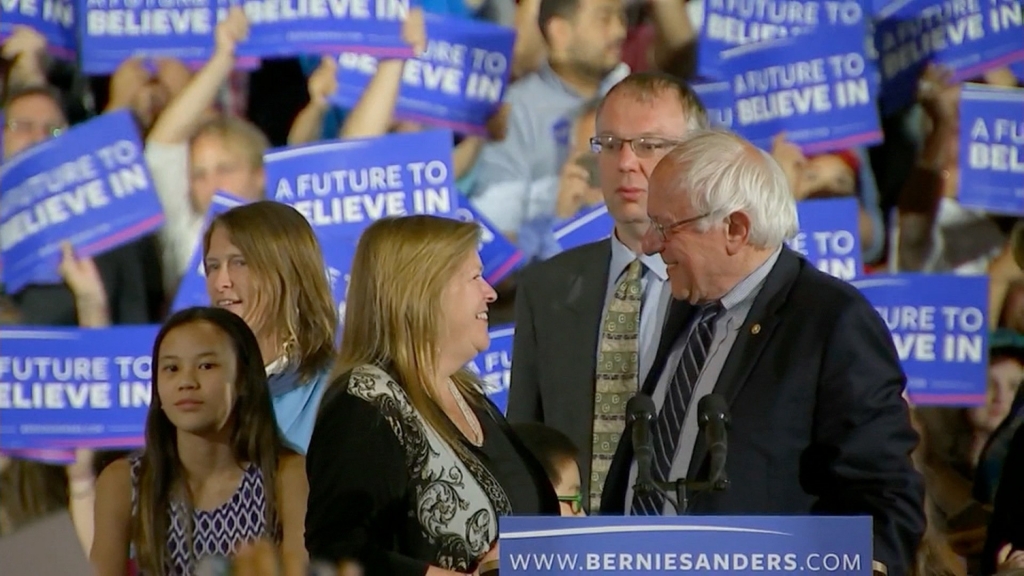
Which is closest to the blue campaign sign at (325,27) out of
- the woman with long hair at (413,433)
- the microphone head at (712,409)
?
the woman with long hair at (413,433)

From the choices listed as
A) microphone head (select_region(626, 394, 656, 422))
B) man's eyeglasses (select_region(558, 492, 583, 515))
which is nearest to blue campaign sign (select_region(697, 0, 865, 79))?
man's eyeglasses (select_region(558, 492, 583, 515))

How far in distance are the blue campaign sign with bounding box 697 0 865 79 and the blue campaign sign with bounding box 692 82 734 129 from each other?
0.03 m

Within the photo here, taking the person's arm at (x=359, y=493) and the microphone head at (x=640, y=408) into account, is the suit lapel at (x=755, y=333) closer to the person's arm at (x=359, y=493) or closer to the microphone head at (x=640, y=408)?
the microphone head at (x=640, y=408)

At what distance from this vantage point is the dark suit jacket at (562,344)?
11.6 feet

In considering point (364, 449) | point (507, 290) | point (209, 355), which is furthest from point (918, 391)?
point (364, 449)

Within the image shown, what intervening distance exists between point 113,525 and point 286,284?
662 mm

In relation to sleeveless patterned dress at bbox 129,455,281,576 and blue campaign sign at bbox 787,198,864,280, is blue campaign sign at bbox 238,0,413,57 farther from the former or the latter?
sleeveless patterned dress at bbox 129,455,281,576

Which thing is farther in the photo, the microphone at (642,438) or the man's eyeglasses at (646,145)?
the man's eyeglasses at (646,145)

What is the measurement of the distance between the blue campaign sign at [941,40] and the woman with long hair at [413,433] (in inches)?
105

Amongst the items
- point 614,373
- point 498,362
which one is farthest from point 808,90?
point 614,373

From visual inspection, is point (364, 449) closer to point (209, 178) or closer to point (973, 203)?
point (209, 178)

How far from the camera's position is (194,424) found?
9.98ft

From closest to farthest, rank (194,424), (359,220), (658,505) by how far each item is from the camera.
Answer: (658,505), (194,424), (359,220)

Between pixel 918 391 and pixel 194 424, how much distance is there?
267 cm
